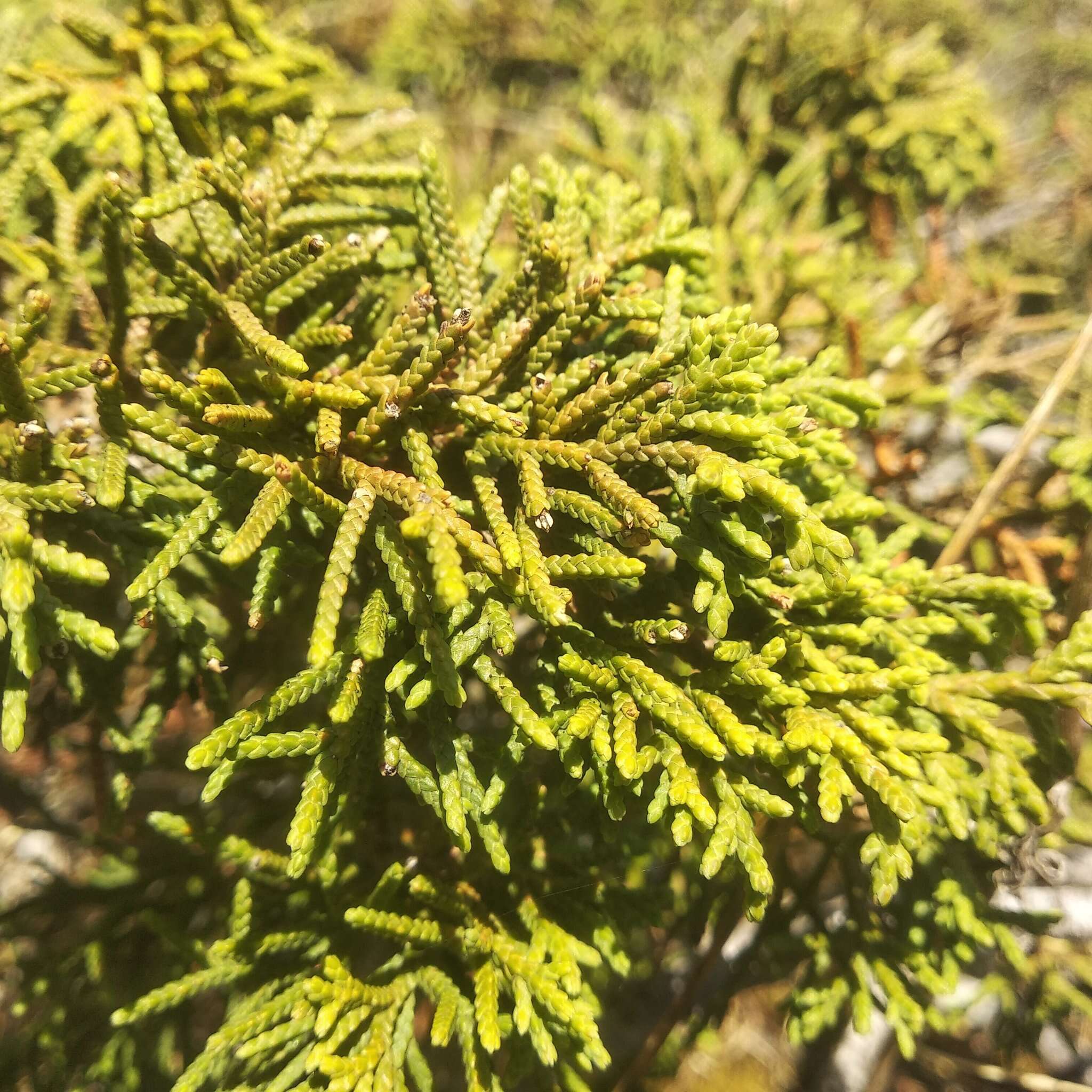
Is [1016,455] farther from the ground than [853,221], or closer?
closer

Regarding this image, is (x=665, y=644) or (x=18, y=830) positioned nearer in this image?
(x=665, y=644)

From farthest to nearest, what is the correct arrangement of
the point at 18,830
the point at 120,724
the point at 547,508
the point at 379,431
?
1. the point at 18,830
2. the point at 120,724
3. the point at 379,431
4. the point at 547,508

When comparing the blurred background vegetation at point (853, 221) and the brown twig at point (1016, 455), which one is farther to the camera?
the blurred background vegetation at point (853, 221)

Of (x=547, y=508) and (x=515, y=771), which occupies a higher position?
(x=547, y=508)

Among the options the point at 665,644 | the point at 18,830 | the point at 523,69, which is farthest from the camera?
the point at 523,69

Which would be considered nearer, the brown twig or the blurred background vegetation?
the brown twig

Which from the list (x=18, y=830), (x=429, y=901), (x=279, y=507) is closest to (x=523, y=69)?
(x=279, y=507)

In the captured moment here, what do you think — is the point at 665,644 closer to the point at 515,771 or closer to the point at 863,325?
the point at 515,771

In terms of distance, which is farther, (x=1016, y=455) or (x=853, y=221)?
(x=853, y=221)
